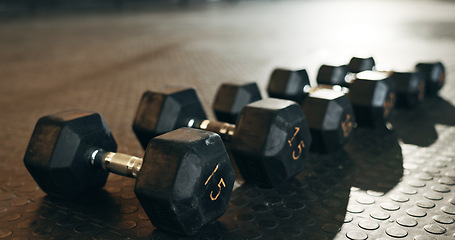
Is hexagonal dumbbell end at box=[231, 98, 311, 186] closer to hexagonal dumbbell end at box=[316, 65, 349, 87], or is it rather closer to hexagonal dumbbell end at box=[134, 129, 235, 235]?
hexagonal dumbbell end at box=[134, 129, 235, 235]

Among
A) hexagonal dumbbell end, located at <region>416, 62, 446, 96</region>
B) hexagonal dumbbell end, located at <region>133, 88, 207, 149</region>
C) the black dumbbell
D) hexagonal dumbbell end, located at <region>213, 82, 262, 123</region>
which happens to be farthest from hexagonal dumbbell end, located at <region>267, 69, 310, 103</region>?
hexagonal dumbbell end, located at <region>416, 62, 446, 96</region>

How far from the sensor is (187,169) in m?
0.72

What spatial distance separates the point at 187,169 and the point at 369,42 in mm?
3577

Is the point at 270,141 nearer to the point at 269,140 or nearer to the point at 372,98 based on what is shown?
the point at 269,140

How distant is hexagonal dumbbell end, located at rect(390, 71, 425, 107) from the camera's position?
1.55 metres

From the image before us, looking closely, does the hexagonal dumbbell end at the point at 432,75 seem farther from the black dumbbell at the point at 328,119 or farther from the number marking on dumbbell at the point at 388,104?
the black dumbbell at the point at 328,119

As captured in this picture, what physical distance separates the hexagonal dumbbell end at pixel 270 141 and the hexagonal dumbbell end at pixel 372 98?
0.43 m

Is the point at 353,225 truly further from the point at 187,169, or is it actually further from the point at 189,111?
the point at 189,111

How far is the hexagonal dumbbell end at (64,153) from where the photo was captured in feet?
2.92

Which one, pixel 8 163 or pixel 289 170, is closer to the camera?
pixel 289 170

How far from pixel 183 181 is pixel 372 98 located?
0.82m

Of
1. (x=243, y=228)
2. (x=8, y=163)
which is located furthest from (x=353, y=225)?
(x=8, y=163)

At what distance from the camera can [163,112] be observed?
1087mm

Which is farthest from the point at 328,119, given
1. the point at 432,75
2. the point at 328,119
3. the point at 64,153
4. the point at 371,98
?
the point at 432,75
